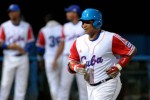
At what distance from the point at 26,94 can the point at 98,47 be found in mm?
3673

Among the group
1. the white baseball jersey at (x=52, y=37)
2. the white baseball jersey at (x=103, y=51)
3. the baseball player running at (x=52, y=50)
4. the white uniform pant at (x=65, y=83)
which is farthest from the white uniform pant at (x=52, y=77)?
the white baseball jersey at (x=103, y=51)

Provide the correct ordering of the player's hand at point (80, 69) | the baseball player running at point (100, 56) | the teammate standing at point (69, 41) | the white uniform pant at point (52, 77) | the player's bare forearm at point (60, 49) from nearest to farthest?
the player's hand at point (80, 69) < the baseball player running at point (100, 56) < the teammate standing at point (69, 41) < the player's bare forearm at point (60, 49) < the white uniform pant at point (52, 77)

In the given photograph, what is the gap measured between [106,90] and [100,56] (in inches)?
15.4

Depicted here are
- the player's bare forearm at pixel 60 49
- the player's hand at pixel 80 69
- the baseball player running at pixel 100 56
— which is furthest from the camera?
the player's bare forearm at pixel 60 49

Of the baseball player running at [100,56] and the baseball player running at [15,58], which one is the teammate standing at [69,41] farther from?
the baseball player running at [100,56]

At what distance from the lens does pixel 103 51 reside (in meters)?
6.51

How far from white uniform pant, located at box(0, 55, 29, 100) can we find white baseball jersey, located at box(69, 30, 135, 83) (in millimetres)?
2735

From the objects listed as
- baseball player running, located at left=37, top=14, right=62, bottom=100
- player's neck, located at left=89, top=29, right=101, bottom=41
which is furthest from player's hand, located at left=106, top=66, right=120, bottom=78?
baseball player running, located at left=37, top=14, right=62, bottom=100

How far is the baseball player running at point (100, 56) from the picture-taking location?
6.48 metres

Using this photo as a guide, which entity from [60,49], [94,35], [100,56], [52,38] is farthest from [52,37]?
[100,56]

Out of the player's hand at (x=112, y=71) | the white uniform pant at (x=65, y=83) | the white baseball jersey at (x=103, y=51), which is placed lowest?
the white uniform pant at (x=65, y=83)

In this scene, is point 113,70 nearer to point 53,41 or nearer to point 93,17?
point 93,17

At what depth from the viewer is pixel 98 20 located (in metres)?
6.50

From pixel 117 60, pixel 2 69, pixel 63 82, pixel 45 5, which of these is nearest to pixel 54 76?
pixel 63 82
